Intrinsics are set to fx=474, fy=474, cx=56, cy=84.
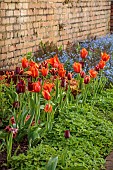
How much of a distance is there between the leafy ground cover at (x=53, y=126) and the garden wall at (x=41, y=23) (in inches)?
69.9

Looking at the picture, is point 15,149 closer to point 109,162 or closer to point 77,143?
point 77,143

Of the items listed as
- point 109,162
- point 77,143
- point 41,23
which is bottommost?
point 109,162

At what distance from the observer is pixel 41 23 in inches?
324

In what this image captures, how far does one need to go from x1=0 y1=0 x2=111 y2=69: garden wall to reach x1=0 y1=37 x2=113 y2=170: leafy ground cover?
5.82 feet

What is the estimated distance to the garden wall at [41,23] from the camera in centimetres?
695

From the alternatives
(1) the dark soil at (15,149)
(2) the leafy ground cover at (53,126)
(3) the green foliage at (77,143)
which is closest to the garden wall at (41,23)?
(2) the leafy ground cover at (53,126)

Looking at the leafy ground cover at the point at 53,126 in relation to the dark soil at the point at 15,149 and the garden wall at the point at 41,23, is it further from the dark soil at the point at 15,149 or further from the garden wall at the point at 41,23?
the garden wall at the point at 41,23

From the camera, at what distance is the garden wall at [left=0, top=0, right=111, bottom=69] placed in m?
6.95

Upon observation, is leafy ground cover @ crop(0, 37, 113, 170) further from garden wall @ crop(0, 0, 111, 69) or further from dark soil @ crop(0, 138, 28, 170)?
garden wall @ crop(0, 0, 111, 69)

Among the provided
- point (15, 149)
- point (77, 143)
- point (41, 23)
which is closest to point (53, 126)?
point (77, 143)

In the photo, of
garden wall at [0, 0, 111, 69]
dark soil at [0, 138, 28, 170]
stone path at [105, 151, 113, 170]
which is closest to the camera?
dark soil at [0, 138, 28, 170]

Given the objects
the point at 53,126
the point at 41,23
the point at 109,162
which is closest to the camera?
the point at 109,162

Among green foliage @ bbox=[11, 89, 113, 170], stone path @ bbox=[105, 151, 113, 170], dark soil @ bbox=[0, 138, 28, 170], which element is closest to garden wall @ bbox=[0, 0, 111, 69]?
green foliage @ bbox=[11, 89, 113, 170]

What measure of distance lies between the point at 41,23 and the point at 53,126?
4037 millimetres
